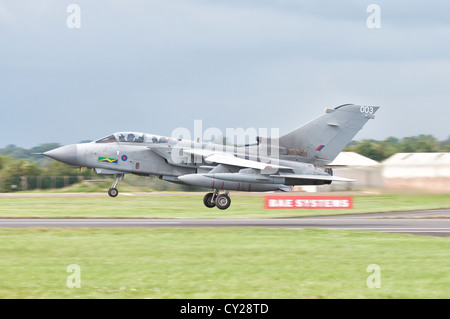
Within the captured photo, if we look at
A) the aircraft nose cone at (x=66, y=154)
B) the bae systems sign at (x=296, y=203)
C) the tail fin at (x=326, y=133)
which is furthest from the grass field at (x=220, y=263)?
the bae systems sign at (x=296, y=203)

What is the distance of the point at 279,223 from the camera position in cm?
2452

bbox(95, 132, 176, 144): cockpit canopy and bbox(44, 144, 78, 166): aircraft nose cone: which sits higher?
bbox(95, 132, 176, 144): cockpit canopy

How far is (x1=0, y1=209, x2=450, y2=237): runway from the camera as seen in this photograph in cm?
2256

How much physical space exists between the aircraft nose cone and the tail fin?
9.65m

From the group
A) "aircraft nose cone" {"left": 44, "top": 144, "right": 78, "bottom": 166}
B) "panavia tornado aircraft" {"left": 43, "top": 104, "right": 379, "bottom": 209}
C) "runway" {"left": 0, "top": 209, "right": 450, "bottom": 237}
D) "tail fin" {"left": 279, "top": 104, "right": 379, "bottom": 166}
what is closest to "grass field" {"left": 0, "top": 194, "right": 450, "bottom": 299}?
"runway" {"left": 0, "top": 209, "right": 450, "bottom": 237}

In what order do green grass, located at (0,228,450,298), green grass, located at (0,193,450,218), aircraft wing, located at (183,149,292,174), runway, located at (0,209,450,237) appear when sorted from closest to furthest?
green grass, located at (0,228,450,298), runway, located at (0,209,450,237), aircraft wing, located at (183,149,292,174), green grass, located at (0,193,450,218)

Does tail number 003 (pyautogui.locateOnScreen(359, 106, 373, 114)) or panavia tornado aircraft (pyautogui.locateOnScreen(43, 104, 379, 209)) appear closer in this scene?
panavia tornado aircraft (pyautogui.locateOnScreen(43, 104, 379, 209))

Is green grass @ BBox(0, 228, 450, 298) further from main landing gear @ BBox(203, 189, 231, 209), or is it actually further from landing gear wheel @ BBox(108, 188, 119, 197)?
main landing gear @ BBox(203, 189, 231, 209)

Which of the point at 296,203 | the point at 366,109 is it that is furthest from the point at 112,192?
the point at 366,109

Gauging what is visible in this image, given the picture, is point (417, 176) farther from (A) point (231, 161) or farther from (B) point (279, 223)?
(B) point (279, 223)

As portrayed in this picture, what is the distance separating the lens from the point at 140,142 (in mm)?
28562
